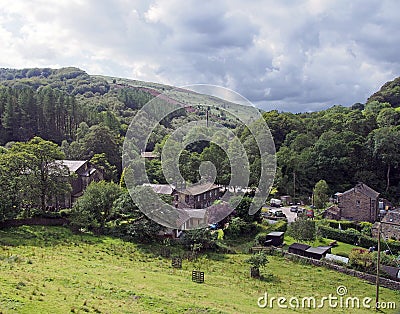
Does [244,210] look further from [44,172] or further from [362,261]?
[44,172]

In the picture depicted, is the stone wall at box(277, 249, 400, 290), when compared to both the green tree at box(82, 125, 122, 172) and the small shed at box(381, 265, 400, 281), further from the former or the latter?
the green tree at box(82, 125, 122, 172)

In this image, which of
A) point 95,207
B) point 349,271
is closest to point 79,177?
point 95,207

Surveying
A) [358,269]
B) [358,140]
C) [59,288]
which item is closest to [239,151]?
[358,140]

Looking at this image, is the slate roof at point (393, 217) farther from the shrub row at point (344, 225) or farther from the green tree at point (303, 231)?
the green tree at point (303, 231)

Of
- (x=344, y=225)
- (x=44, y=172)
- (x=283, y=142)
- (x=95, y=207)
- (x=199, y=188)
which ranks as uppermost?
(x=283, y=142)

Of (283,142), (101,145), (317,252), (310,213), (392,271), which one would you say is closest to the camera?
(392,271)

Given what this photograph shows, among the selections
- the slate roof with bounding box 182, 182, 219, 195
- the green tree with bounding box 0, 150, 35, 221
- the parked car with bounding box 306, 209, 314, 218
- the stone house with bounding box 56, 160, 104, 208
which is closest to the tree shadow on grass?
the parked car with bounding box 306, 209, 314, 218

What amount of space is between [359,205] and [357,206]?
229 millimetres

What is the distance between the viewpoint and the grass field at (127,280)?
44.8 ft

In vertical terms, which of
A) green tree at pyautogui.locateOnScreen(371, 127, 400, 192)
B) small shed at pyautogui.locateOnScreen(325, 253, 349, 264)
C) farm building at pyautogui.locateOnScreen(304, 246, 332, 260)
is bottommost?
small shed at pyautogui.locateOnScreen(325, 253, 349, 264)

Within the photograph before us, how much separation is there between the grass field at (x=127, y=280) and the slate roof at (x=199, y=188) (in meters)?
13.7

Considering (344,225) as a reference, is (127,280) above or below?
above

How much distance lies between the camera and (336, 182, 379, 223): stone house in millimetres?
37600

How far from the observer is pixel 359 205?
3819cm
